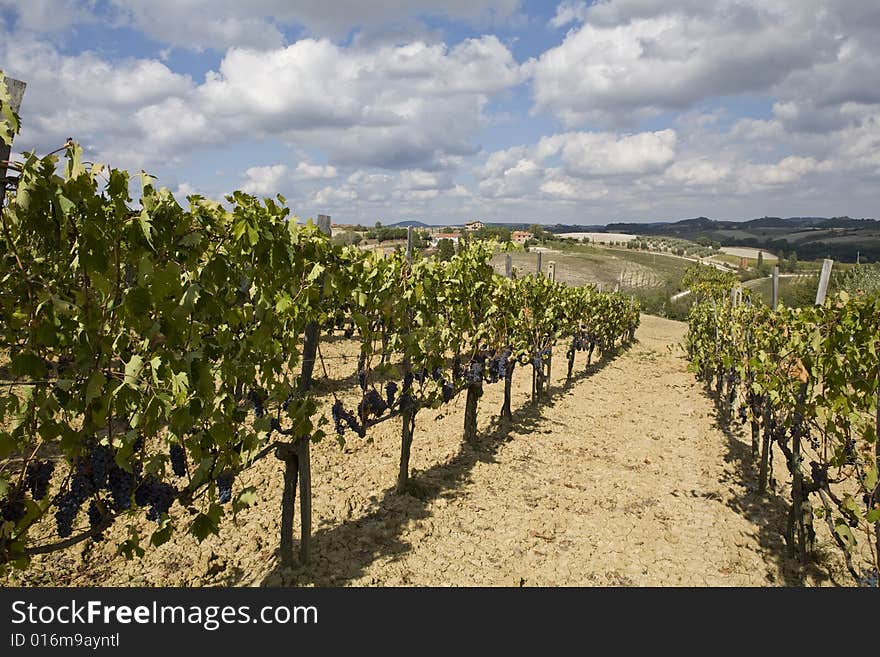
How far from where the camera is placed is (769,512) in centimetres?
570

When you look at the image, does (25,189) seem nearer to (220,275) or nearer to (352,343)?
(220,275)

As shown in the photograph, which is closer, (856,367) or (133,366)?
(133,366)

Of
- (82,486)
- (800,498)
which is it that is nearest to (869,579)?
(800,498)

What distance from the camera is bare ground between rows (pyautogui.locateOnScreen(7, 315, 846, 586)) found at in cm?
430

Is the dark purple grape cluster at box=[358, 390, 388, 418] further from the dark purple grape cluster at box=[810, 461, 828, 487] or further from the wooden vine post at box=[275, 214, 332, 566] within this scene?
the dark purple grape cluster at box=[810, 461, 828, 487]

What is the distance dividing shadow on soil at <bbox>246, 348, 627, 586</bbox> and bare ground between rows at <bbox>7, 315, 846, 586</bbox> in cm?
2

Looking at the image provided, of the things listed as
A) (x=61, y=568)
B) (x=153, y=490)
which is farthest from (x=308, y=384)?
(x=61, y=568)

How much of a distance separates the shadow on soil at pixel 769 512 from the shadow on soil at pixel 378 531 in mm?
3042

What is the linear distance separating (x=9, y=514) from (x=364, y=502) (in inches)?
139

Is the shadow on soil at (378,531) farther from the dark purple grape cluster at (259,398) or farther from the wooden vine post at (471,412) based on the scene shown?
the dark purple grape cluster at (259,398)

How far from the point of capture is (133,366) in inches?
79.2

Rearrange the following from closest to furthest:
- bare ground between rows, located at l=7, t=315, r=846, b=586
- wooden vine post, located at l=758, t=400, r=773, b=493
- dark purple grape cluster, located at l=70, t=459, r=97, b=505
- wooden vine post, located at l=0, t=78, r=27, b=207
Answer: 1. wooden vine post, located at l=0, t=78, r=27, b=207
2. dark purple grape cluster, located at l=70, t=459, r=97, b=505
3. bare ground between rows, located at l=7, t=315, r=846, b=586
4. wooden vine post, located at l=758, t=400, r=773, b=493

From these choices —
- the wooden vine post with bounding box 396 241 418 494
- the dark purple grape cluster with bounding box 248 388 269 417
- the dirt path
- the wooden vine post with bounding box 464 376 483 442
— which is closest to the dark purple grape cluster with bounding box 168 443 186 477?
the dark purple grape cluster with bounding box 248 388 269 417

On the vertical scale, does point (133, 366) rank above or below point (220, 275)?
below
